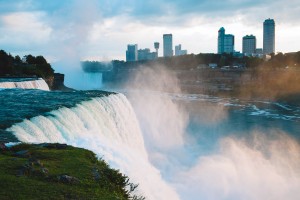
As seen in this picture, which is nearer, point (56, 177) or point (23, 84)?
point (56, 177)

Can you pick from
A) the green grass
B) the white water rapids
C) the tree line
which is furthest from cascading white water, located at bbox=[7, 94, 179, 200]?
the tree line

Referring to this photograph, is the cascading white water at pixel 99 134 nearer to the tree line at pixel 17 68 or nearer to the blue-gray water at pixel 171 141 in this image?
the blue-gray water at pixel 171 141

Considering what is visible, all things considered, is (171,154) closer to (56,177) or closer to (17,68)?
(56,177)

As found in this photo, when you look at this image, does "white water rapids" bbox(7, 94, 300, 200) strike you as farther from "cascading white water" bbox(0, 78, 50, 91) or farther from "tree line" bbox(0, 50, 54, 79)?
"tree line" bbox(0, 50, 54, 79)

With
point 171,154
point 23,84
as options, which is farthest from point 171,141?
point 23,84

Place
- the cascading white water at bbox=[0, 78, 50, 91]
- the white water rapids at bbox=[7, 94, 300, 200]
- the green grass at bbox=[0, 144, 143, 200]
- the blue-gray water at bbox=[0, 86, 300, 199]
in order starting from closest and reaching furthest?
the green grass at bbox=[0, 144, 143, 200] → the white water rapids at bbox=[7, 94, 300, 200] → the blue-gray water at bbox=[0, 86, 300, 199] → the cascading white water at bbox=[0, 78, 50, 91]

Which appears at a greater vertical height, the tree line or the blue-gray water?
the tree line

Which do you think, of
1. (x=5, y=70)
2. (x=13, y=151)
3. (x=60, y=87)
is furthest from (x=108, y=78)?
(x=13, y=151)
